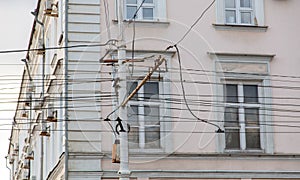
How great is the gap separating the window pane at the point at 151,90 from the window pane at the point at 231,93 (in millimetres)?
1947

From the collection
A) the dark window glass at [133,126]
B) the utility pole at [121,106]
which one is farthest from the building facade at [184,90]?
the utility pole at [121,106]

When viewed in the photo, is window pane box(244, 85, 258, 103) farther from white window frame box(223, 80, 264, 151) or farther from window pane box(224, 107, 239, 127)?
window pane box(224, 107, 239, 127)

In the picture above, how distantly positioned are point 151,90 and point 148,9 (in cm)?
227

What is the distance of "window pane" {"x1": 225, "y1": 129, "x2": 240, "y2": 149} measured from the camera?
21.4m

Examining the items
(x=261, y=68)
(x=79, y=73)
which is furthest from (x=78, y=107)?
(x=261, y=68)

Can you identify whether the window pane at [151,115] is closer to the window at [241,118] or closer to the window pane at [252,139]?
the window at [241,118]

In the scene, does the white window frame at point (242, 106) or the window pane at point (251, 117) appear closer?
the white window frame at point (242, 106)

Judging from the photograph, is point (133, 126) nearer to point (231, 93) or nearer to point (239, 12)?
point (231, 93)

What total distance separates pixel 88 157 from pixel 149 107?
2221 millimetres

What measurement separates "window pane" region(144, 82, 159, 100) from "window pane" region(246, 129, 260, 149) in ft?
9.07

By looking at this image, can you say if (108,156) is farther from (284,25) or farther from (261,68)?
(284,25)

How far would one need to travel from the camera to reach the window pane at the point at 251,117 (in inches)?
856

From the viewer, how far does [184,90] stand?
21250 mm

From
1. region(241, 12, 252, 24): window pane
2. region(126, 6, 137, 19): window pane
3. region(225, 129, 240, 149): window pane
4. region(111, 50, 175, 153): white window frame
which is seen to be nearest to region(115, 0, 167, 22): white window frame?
region(126, 6, 137, 19): window pane
